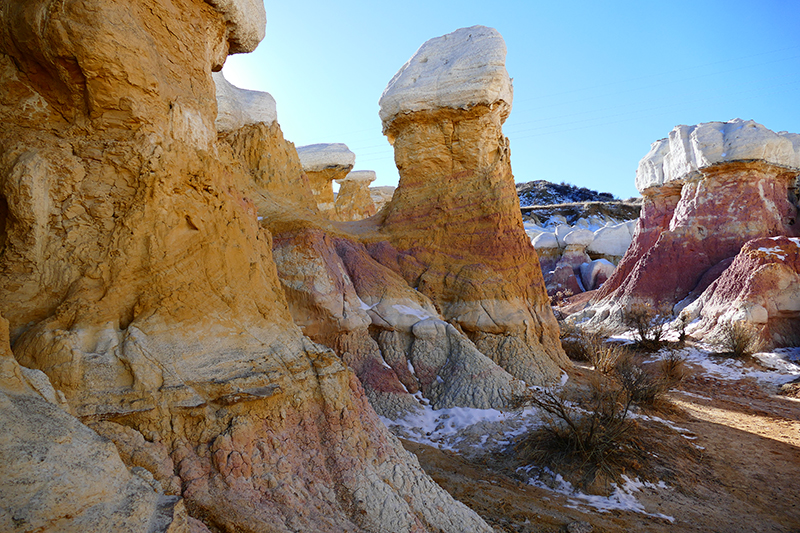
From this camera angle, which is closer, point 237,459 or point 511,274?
point 237,459

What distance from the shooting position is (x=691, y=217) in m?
16.3

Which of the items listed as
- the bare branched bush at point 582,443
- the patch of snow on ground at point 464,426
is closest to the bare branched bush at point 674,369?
the bare branched bush at point 582,443

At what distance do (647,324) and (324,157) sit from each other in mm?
10192

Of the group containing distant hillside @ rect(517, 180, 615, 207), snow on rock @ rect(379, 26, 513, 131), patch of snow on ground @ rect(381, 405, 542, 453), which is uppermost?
distant hillside @ rect(517, 180, 615, 207)

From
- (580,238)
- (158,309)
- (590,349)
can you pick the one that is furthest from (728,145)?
(158,309)

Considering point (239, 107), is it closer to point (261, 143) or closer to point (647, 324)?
point (261, 143)

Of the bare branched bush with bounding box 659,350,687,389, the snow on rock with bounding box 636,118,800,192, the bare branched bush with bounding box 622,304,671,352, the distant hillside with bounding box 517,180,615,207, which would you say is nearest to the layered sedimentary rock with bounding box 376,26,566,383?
the bare branched bush with bounding box 659,350,687,389

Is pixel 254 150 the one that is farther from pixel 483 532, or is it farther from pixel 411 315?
pixel 483 532

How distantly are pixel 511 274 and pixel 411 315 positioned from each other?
2.33 metres

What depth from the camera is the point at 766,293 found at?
12.1 m

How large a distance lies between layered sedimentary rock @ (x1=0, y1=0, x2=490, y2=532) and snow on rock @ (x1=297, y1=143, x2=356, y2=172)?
9317 millimetres

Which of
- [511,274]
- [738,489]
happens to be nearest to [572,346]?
[511,274]

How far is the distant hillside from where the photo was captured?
166ft

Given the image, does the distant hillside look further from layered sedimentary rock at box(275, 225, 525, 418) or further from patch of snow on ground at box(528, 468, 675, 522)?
patch of snow on ground at box(528, 468, 675, 522)
